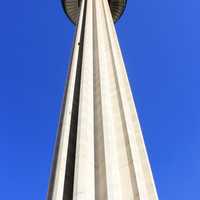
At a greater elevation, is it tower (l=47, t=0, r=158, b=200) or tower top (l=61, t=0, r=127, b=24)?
tower top (l=61, t=0, r=127, b=24)

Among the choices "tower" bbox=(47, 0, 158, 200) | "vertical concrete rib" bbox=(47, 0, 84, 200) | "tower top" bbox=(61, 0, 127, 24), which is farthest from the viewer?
"tower top" bbox=(61, 0, 127, 24)

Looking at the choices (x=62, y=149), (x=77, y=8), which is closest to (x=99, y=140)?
(x=62, y=149)

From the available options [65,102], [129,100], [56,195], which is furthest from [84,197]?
[129,100]

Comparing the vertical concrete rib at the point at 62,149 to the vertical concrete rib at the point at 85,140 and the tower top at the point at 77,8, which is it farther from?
the tower top at the point at 77,8

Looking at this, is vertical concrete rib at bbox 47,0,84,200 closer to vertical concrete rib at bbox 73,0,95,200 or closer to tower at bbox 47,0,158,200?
tower at bbox 47,0,158,200

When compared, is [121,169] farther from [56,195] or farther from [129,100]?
[129,100]

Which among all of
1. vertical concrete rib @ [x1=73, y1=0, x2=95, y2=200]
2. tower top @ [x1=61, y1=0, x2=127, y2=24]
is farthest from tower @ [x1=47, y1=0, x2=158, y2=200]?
tower top @ [x1=61, y1=0, x2=127, y2=24]

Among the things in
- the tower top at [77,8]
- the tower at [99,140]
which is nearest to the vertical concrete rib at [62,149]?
the tower at [99,140]
